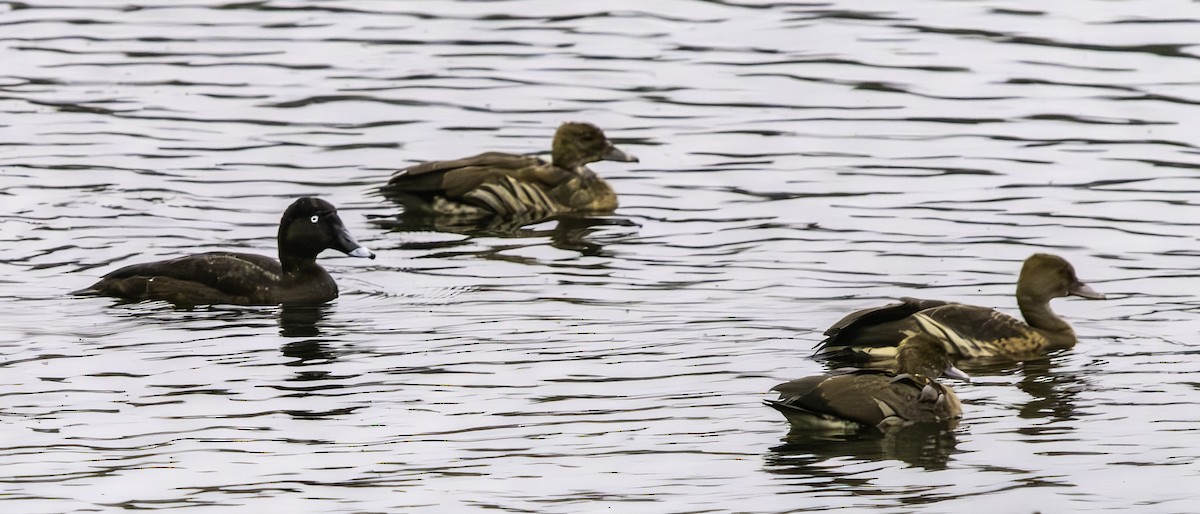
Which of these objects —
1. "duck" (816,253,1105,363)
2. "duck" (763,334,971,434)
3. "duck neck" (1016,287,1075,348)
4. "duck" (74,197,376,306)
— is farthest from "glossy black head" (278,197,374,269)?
"duck" (763,334,971,434)

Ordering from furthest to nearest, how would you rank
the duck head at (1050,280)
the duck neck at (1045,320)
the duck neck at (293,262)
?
the duck neck at (293,262)
the duck head at (1050,280)
the duck neck at (1045,320)

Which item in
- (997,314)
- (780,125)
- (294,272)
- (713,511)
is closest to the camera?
(713,511)

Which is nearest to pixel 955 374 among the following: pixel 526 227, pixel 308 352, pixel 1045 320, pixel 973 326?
pixel 973 326

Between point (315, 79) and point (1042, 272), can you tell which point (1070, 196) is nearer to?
point (1042, 272)

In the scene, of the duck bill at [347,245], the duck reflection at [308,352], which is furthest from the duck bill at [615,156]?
the duck reflection at [308,352]

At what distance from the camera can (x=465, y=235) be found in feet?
58.1

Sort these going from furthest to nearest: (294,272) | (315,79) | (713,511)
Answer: (315,79) < (294,272) < (713,511)

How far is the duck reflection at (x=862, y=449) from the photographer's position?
10.9 metres

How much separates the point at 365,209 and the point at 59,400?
254 inches

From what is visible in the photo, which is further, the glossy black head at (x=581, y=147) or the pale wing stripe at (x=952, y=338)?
the glossy black head at (x=581, y=147)

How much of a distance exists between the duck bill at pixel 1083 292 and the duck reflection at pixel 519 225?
4.31 m

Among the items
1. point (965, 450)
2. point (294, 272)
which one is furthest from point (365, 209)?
point (965, 450)

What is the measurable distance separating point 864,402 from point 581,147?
26.0ft

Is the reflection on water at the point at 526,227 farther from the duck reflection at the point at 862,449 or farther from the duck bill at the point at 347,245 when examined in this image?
the duck reflection at the point at 862,449
